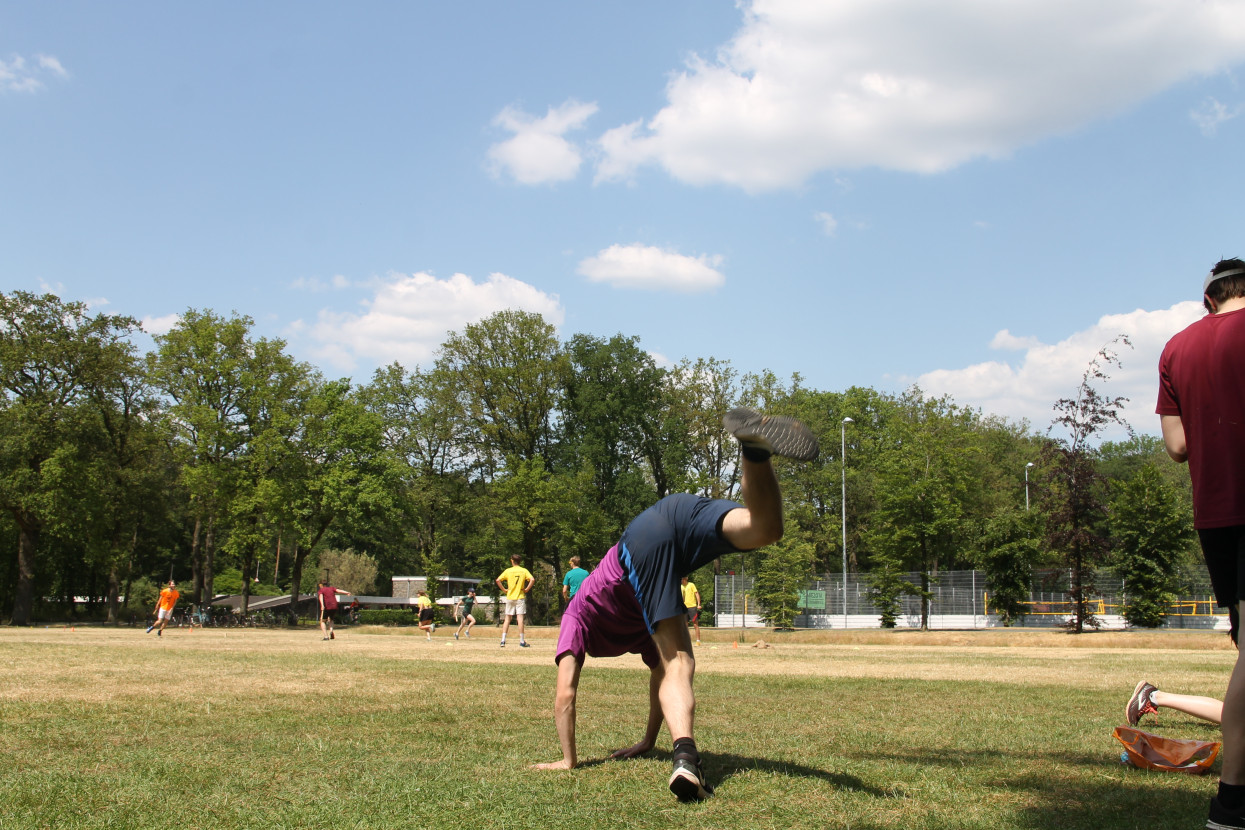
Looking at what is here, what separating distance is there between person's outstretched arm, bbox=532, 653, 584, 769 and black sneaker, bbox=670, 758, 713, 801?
1086 millimetres

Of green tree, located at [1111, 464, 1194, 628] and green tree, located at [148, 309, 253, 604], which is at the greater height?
green tree, located at [148, 309, 253, 604]

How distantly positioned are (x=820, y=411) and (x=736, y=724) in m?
67.4

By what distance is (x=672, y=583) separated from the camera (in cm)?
460

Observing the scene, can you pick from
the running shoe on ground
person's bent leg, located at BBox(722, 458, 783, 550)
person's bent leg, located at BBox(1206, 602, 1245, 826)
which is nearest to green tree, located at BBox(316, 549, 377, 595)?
the running shoe on ground

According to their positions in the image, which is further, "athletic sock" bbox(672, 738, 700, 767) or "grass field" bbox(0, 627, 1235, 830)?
"athletic sock" bbox(672, 738, 700, 767)

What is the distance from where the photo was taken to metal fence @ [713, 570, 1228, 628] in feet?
128

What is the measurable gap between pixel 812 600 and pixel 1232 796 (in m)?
44.2

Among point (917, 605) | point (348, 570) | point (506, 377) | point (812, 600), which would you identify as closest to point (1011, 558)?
point (917, 605)

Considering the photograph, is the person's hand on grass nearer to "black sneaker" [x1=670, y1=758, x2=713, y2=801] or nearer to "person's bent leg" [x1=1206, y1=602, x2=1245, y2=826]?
"black sneaker" [x1=670, y1=758, x2=713, y2=801]

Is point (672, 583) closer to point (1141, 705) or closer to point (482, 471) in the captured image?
point (1141, 705)

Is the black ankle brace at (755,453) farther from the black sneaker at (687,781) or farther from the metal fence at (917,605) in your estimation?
the metal fence at (917,605)

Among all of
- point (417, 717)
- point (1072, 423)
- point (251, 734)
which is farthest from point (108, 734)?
point (1072, 423)

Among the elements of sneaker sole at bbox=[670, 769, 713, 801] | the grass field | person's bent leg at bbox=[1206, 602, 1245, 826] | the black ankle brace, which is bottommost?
the grass field

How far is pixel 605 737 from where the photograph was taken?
625cm
